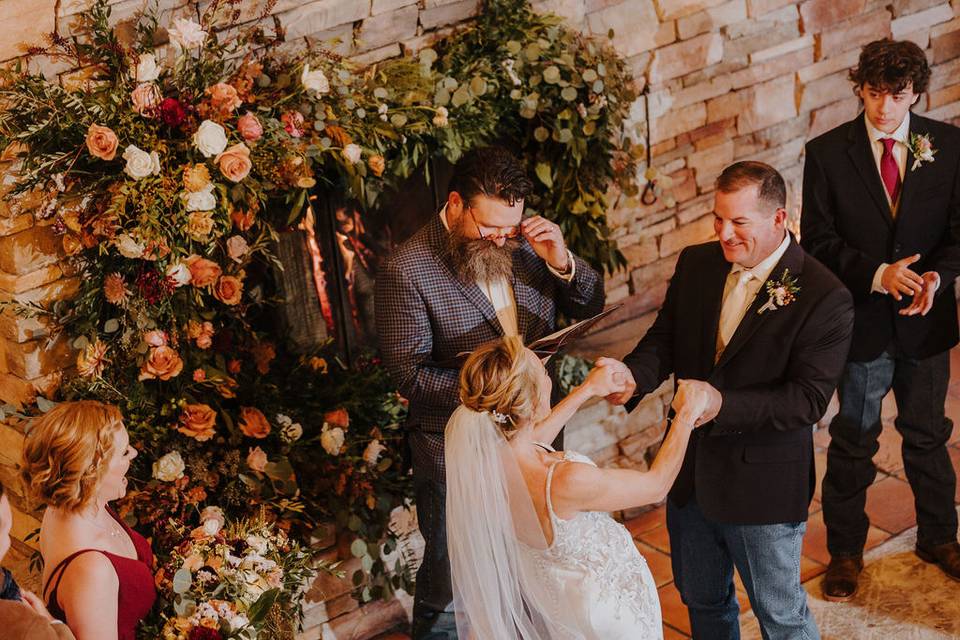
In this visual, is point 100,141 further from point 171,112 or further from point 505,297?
point 505,297

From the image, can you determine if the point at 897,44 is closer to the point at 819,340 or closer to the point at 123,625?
the point at 819,340

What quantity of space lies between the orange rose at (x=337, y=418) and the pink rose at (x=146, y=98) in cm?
117

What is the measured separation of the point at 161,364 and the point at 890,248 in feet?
8.53

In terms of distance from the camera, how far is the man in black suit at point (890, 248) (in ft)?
13.0

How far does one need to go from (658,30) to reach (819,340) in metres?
1.95

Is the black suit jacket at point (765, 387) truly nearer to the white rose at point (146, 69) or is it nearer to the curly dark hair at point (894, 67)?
the curly dark hair at point (894, 67)

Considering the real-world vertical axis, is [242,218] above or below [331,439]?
above

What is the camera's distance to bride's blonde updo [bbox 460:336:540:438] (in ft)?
9.30

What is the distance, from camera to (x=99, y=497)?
273cm

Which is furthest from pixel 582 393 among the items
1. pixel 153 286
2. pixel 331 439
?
pixel 153 286

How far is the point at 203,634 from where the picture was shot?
2.88 meters

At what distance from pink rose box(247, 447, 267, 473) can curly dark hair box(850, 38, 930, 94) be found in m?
2.50

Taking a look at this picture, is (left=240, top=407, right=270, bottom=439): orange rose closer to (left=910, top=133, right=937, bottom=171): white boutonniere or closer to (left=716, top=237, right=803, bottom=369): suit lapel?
(left=716, top=237, right=803, bottom=369): suit lapel

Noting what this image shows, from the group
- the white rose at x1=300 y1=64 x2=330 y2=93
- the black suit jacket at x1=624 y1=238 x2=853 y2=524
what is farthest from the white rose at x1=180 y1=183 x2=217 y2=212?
the black suit jacket at x1=624 y1=238 x2=853 y2=524
